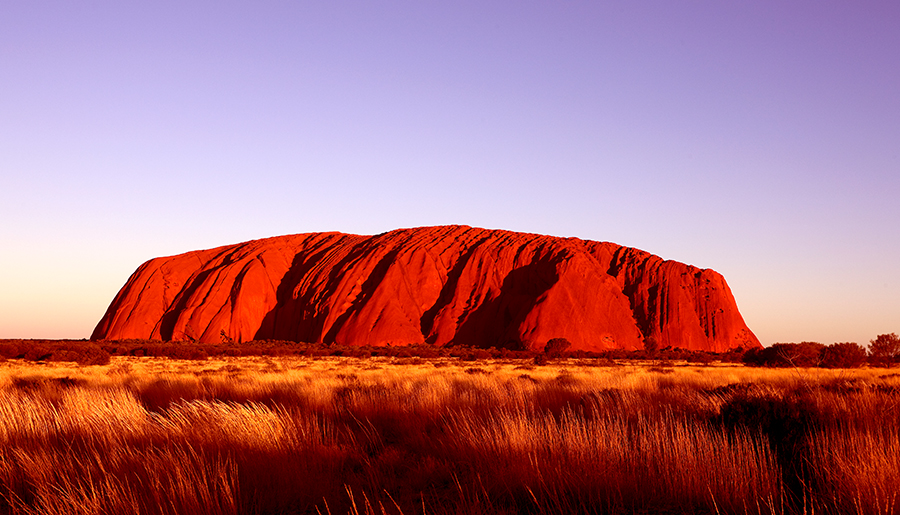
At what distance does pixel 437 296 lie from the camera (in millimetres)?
75062

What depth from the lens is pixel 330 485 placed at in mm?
4832

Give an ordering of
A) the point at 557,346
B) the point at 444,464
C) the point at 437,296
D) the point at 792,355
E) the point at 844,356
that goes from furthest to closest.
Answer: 1. the point at 437,296
2. the point at 557,346
3. the point at 792,355
4. the point at 844,356
5. the point at 444,464

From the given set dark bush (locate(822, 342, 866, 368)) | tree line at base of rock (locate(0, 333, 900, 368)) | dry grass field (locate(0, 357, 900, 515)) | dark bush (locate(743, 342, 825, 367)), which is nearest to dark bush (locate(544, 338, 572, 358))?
tree line at base of rock (locate(0, 333, 900, 368))

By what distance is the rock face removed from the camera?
223 feet

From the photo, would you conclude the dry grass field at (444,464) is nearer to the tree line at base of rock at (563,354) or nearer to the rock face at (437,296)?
the tree line at base of rock at (563,354)

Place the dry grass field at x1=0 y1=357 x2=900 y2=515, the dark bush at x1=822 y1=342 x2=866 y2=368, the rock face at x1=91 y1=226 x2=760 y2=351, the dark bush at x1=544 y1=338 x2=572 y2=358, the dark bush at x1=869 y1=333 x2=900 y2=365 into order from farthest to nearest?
the rock face at x1=91 y1=226 x2=760 y2=351 < the dark bush at x1=544 y1=338 x2=572 y2=358 < the dark bush at x1=869 y1=333 x2=900 y2=365 < the dark bush at x1=822 y1=342 x2=866 y2=368 < the dry grass field at x1=0 y1=357 x2=900 y2=515

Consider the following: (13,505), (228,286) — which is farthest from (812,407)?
(228,286)

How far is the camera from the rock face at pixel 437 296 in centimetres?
6788

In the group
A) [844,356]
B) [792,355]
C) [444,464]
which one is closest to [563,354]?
[792,355]

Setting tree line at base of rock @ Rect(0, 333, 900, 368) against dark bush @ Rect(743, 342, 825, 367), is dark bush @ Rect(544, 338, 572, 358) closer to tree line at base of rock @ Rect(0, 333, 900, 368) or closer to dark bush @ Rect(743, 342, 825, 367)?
tree line at base of rock @ Rect(0, 333, 900, 368)

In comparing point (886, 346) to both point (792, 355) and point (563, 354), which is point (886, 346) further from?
point (563, 354)

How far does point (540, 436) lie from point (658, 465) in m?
1.50

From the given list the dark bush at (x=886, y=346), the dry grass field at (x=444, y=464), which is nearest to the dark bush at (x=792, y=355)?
the dark bush at (x=886, y=346)

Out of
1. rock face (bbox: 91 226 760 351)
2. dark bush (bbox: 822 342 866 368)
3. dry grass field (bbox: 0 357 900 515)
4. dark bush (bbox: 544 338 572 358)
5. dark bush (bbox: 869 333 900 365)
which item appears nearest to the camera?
dry grass field (bbox: 0 357 900 515)
